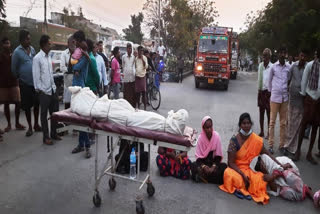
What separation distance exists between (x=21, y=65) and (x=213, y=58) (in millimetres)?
10625

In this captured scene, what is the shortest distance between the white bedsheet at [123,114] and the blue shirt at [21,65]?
3248 mm

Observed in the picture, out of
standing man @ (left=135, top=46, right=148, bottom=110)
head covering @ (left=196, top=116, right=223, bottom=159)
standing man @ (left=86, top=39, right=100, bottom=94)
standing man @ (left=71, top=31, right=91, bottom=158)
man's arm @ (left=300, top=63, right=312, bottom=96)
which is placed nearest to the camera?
head covering @ (left=196, top=116, right=223, bottom=159)

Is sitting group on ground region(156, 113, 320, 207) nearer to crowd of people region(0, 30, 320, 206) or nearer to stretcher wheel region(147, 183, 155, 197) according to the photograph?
crowd of people region(0, 30, 320, 206)

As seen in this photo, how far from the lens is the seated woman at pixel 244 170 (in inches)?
162

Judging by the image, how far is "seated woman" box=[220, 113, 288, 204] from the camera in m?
4.12

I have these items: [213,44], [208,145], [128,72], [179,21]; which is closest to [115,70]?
[128,72]

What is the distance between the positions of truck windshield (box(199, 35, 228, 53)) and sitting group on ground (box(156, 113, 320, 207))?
463 inches

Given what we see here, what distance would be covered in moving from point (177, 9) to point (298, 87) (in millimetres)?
25630

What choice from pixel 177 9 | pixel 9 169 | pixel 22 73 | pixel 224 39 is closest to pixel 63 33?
pixel 177 9

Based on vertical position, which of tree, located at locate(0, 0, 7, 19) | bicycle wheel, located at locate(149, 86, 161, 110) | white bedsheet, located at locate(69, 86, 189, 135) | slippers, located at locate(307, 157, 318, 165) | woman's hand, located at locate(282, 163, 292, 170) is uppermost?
tree, located at locate(0, 0, 7, 19)

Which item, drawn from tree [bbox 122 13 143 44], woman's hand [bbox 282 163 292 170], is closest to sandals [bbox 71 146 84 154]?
woman's hand [bbox 282 163 292 170]

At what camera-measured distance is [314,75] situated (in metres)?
5.13

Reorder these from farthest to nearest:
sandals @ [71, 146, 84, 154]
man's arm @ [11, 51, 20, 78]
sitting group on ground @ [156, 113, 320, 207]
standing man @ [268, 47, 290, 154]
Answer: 1. man's arm @ [11, 51, 20, 78]
2. standing man @ [268, 47, 290, 154]
3. sandals @ [71, 146, 84, 154]
4. sitting group on ground @ [156, 113, 320, 207]

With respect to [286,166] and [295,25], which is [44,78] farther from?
[295,25]
